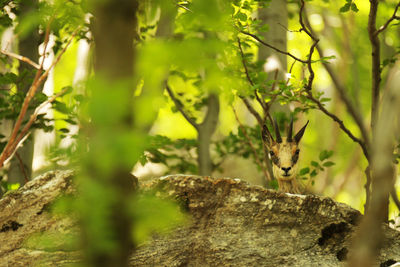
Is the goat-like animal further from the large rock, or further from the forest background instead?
the large rock

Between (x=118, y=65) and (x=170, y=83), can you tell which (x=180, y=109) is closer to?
(x=170, y=83)

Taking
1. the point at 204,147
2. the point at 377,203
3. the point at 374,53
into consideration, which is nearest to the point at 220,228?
the point at 374,53

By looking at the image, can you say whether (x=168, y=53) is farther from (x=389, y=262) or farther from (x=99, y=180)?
(x=389, y=262)

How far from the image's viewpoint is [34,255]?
5.05m

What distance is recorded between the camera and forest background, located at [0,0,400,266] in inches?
74.8

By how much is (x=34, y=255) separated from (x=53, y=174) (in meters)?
0.85

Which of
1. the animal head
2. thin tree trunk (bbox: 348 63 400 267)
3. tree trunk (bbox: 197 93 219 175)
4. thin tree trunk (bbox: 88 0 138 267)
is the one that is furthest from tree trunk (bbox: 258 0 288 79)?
thin tree trunk (bbox: 88 0 138 267)

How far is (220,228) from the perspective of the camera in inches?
214

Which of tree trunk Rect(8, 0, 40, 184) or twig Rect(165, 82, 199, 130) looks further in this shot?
twig Rect(165, 82, 199, 130)

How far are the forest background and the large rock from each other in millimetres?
665

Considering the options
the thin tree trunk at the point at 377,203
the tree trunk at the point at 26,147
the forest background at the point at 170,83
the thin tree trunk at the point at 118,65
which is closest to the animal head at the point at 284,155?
the forest background at the point at 170,83

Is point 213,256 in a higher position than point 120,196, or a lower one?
lower

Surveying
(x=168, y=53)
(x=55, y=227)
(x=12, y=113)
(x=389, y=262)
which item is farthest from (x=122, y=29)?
(x=12, y=113)

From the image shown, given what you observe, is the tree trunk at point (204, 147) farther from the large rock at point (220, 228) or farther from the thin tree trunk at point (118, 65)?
the thin tree trunk at point (118, 65)
